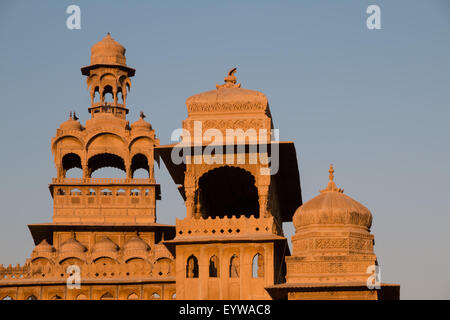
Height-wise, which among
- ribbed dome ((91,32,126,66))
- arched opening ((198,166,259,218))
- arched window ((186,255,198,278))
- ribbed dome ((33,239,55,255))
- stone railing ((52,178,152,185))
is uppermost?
ribbed dome ((91,32,126,66))

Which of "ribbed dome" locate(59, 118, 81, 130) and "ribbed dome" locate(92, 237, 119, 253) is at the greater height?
"ribbed dome" locate(59, 118, 81, 130)

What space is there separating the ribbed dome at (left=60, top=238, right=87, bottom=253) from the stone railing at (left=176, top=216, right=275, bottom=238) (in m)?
17.3

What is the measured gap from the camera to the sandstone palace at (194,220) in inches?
1553

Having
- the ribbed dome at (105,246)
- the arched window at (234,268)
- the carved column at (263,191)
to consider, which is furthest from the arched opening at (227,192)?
the ribbed dome at (105,246)

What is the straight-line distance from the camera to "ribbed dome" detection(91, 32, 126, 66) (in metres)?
65.5

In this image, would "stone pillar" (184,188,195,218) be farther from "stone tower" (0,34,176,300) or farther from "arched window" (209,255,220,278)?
"stone tower" (0,34,176,300)

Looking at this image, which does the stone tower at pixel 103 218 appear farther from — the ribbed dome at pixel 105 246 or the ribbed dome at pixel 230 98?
the ribbed dome at pixel 230 98

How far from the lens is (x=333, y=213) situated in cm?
3991

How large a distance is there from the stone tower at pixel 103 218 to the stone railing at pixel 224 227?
44.0ft

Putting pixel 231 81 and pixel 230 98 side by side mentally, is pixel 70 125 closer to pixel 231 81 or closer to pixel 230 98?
pixel 231 81

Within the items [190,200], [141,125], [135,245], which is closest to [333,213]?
[190,200]

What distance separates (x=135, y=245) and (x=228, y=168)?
14184 millimetres

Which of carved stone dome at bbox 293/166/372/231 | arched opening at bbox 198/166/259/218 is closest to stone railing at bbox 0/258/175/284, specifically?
arched opening at bbox 198/166/259/218
